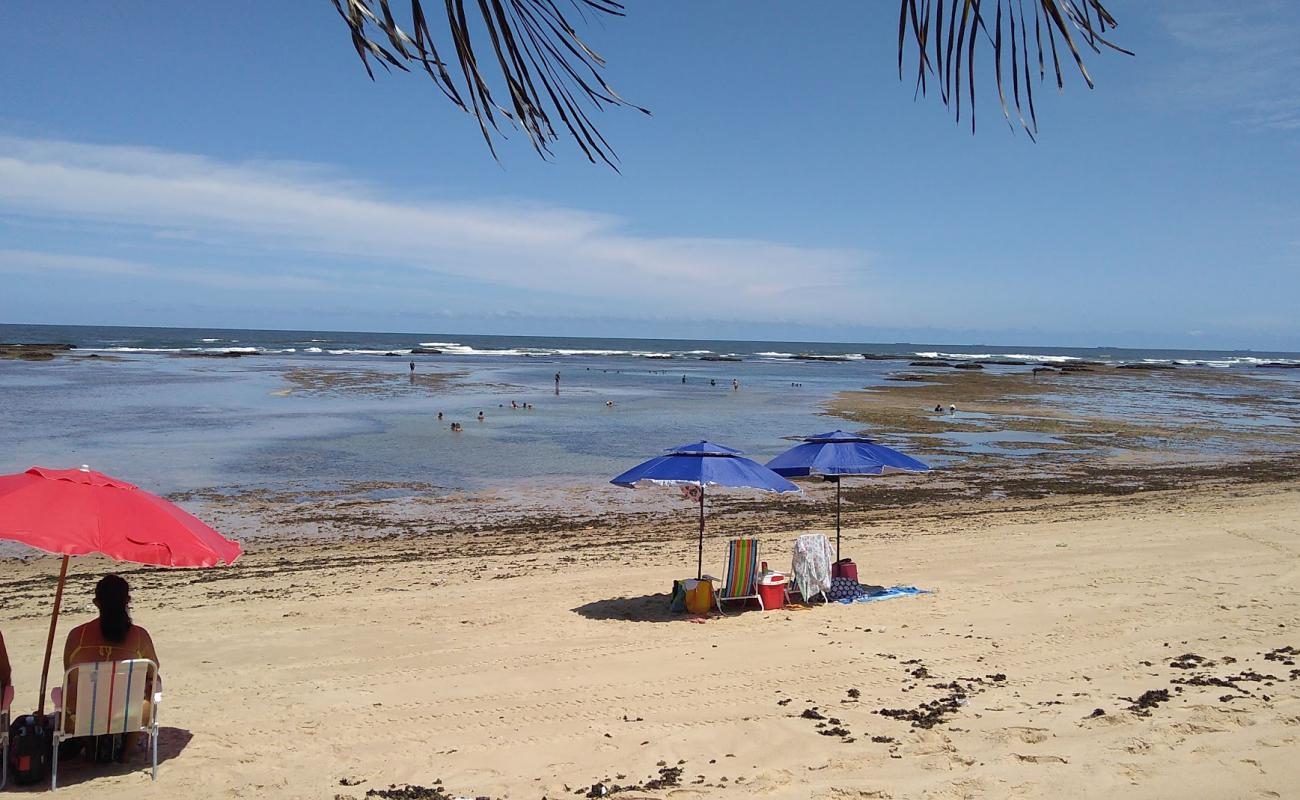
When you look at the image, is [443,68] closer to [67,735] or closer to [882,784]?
[882,784]

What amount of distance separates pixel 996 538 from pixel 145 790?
1058 cm

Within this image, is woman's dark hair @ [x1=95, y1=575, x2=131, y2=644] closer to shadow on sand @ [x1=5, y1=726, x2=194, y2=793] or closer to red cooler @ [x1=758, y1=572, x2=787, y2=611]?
shadow on sand @ [x1=5, y1=726, x2=194, y2=793]

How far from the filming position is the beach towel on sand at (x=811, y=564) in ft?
29.8

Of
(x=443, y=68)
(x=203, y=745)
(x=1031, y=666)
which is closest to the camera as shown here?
(x=443, y=68)

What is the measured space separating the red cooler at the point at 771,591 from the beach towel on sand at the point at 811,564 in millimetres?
182

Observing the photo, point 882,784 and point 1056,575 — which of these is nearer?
point 882,784

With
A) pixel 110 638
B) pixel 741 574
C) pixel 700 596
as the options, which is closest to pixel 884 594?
pixel 741 574

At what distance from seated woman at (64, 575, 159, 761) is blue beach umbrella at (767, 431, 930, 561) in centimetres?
588

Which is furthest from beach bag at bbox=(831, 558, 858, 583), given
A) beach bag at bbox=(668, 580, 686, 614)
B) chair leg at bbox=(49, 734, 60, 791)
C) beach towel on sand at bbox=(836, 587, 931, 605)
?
chair leg at bbox=(49, 734, 60, 791)

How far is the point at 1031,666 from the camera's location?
22.7ft

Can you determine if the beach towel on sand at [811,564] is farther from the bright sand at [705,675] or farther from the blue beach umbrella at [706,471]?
the blue beach umbrella at [706,471]

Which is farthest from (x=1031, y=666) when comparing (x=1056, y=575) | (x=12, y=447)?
(x=12, y=447)

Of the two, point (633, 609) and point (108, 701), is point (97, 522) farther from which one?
point (633, 609)

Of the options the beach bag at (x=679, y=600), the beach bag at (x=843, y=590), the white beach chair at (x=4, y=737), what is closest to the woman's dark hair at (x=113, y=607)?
the white beach chair at (x=4, y=737)
